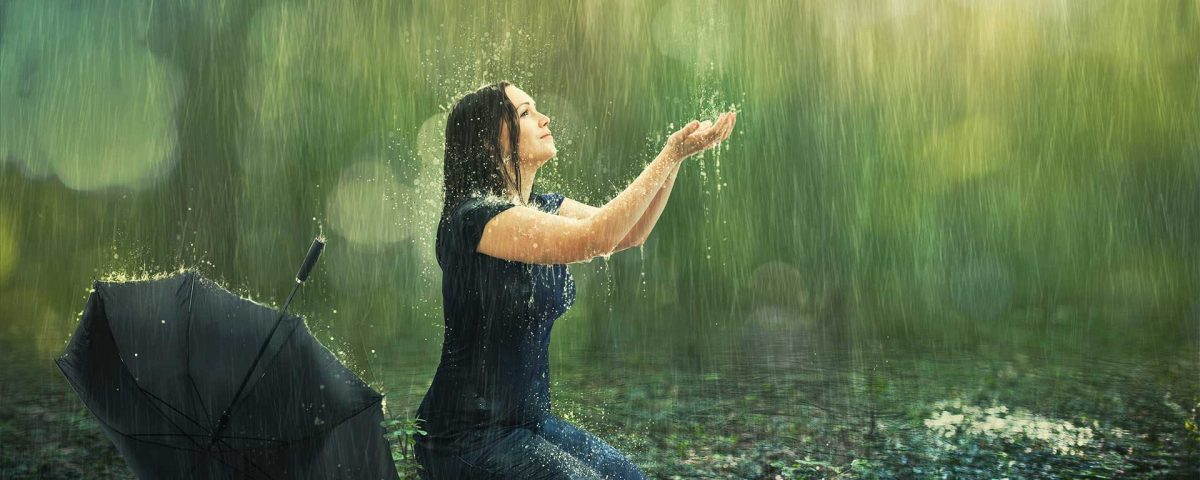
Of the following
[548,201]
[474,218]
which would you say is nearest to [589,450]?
[474,218]

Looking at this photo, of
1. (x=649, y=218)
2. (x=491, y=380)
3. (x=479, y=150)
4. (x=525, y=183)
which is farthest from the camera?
(x=649, y=218)

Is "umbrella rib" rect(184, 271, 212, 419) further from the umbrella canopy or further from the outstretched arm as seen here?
the outstretched arm

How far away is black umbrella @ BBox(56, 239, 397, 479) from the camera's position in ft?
9.50

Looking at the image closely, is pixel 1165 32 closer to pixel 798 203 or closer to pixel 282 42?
pixel 798 203

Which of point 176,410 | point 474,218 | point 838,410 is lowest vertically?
point 838,410

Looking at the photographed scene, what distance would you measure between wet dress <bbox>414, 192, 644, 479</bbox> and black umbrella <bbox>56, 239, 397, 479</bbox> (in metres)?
0.23

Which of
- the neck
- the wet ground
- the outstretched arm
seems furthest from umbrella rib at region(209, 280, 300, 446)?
the wet ground

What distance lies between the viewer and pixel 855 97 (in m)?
15.7

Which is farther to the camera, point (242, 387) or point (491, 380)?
point (242, 387)

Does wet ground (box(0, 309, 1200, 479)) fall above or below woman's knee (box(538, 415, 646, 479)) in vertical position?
below

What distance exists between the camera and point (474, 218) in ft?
9.31

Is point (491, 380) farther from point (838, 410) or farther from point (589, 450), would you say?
point (838, 410)

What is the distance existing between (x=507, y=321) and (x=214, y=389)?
Answer: 3.05 feet

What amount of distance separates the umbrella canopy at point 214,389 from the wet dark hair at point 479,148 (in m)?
0.62
